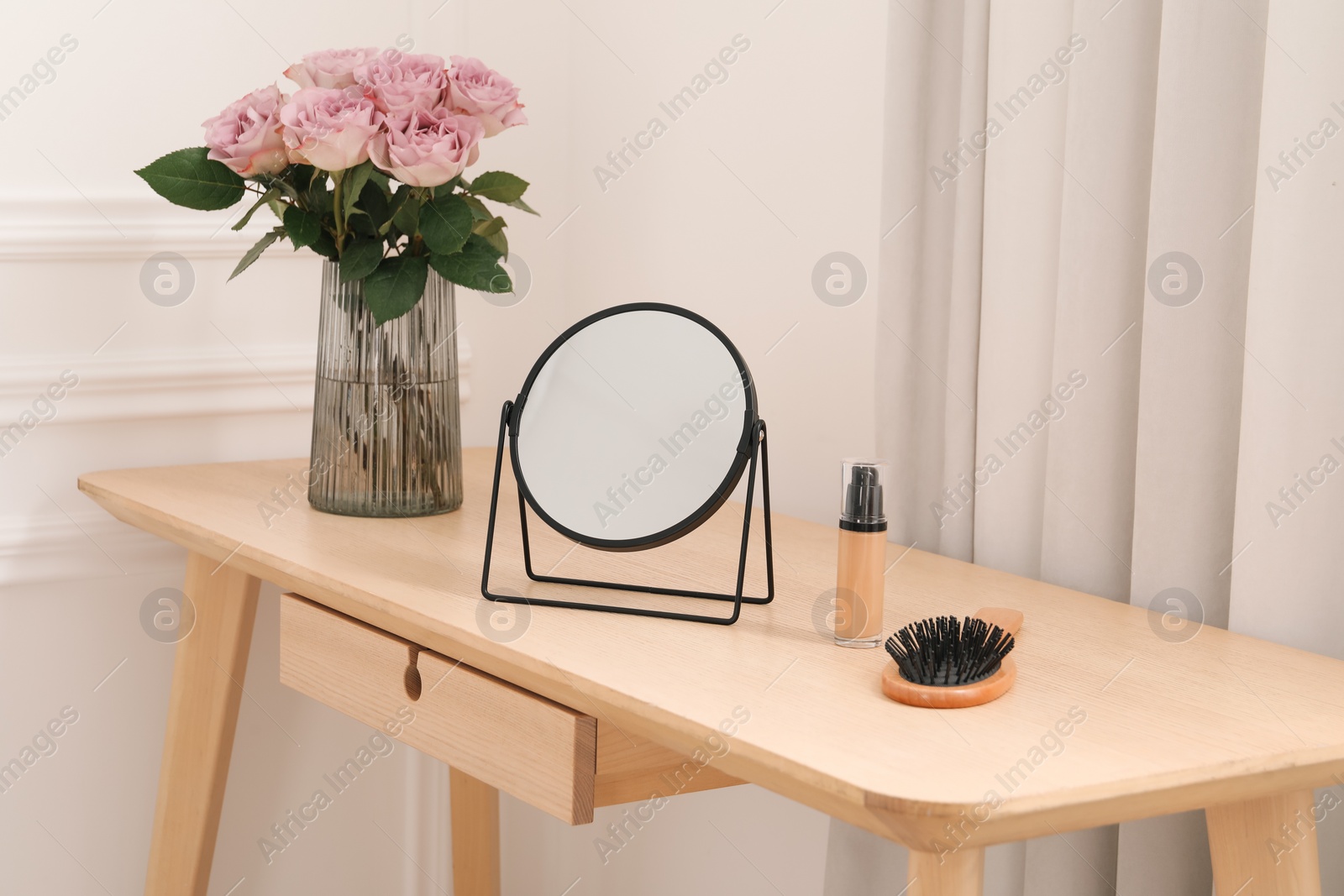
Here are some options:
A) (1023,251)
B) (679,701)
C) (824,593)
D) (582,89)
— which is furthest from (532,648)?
(582,89)

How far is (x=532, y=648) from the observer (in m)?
0.84

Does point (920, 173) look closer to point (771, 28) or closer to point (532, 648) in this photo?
point (771, 28)

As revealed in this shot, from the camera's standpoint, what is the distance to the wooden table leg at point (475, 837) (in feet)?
5.43

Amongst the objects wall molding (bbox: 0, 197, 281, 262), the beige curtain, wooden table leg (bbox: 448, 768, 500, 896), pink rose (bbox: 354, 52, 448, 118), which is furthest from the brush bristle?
wall molding (bbox: 0, 197, 281, 262)

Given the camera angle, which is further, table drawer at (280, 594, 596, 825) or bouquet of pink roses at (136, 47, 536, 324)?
bouquet of pink roses at (136, 47, 536, 324)

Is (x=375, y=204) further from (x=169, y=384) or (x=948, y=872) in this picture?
(x=948, y=872)

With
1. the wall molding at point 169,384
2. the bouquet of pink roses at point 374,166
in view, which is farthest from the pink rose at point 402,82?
the wall molding at point 169,384

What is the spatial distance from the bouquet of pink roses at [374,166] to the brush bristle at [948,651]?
55 cm

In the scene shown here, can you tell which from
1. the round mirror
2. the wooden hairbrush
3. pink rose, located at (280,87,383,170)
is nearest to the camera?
the wooden hairbrush

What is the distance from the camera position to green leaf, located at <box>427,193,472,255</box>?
46.1 inches

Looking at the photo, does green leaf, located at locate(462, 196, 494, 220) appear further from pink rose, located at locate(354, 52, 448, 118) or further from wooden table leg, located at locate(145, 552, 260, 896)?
wooden table leg, located at locate(145, 552, 260, 896)

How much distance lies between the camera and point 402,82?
1132 millimetres

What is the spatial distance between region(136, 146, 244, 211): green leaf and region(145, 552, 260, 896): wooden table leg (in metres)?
0.39

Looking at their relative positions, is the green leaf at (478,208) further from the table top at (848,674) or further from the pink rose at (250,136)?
the table top at (848,674)
